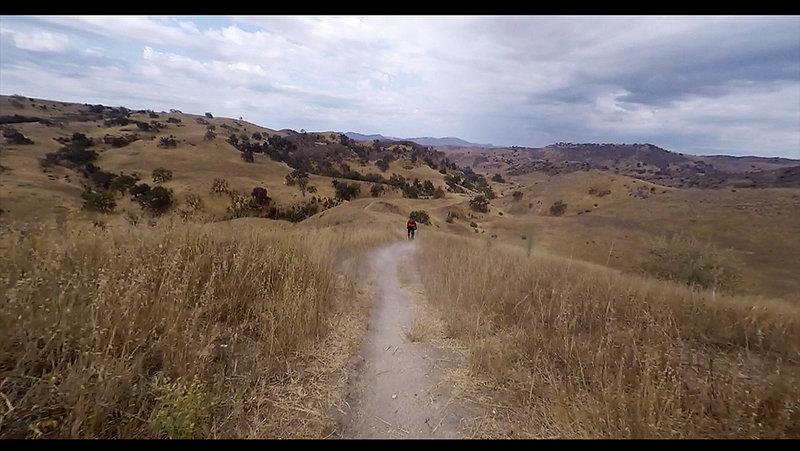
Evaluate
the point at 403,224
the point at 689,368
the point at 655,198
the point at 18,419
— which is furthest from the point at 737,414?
the point at 655,198

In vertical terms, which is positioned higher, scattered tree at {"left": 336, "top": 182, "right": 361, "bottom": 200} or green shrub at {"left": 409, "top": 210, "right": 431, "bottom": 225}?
scattered tree at {"left": 336, "top": 182, "right": 361, "bottom": 200}

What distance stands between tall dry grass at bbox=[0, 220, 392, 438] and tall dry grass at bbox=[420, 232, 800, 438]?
6.40ft

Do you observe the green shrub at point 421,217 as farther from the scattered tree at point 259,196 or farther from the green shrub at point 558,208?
the green shrub at point 558,208

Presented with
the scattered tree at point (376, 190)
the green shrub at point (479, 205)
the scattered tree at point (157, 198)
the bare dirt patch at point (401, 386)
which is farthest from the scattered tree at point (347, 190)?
the bare dirt patch at point (401, 386)

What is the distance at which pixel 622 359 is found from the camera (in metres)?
2.80

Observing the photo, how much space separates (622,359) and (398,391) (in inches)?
76.1

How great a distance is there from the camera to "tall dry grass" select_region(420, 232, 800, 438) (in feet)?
7.66

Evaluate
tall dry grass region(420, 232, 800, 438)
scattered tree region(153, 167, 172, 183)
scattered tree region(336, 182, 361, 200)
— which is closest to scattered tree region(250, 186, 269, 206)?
scattered tree region(336, 182, 361, 200)

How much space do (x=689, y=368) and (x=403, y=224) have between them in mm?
22110

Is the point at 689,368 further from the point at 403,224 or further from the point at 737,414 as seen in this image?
the point at 403,224

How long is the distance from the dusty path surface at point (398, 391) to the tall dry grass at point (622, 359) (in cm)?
46

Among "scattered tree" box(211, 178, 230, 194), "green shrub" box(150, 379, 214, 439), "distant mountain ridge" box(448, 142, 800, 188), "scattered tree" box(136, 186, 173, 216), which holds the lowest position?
"scattered tree" box(136, 186, 173, 216)

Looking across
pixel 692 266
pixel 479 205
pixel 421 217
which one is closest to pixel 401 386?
pixel 692 266

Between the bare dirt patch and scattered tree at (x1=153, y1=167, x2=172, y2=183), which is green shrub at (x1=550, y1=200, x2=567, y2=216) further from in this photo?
scattered tree at (x1=153, y1=167, x2=172, y2=183)
